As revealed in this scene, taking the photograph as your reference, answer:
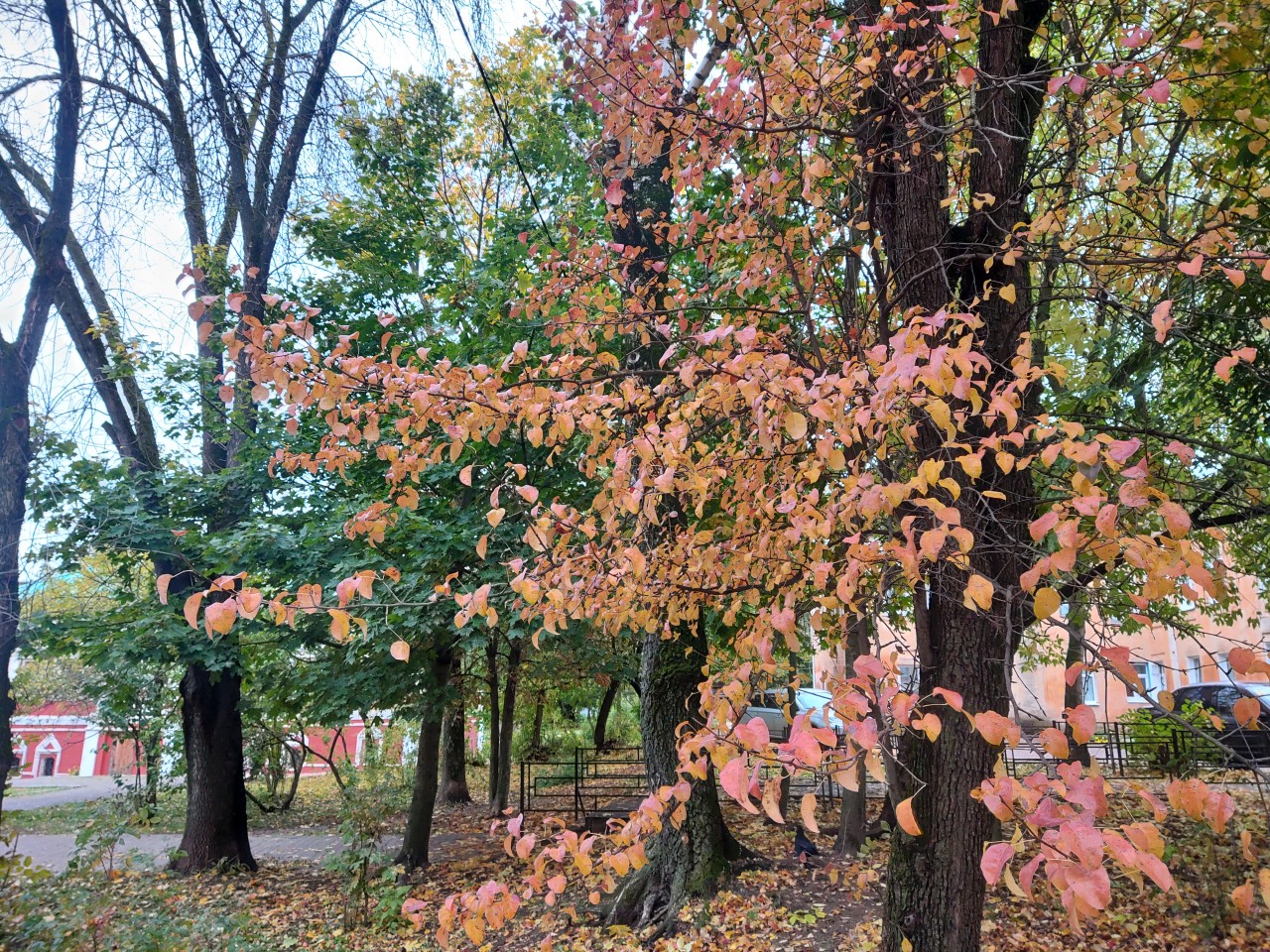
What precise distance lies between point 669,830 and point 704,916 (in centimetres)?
70

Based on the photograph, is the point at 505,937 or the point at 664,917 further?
the point at 505,937

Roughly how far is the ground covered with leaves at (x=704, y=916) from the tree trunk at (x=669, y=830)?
0.71 feet

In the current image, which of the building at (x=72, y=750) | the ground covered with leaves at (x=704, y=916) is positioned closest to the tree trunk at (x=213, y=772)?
the ground covered with leaves at (x=704, y=916)

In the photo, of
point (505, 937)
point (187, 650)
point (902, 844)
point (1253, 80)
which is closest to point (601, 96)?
point (902, 844)

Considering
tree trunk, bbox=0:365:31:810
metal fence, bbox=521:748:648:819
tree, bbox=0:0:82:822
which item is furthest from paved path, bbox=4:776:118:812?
tree, bbox=0:0:82:822

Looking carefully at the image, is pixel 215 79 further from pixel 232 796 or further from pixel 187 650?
pixel 232 796

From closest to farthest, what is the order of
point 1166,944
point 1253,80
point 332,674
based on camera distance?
point 1253,80 → point 1166,944 → point 332,674

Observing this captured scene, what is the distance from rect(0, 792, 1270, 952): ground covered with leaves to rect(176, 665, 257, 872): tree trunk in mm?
958

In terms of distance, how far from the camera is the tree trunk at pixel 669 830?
6223 mm

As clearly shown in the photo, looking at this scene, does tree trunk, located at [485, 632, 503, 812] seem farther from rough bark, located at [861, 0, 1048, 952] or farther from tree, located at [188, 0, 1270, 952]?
rough bark, located at [861, 0, 1048, 952]

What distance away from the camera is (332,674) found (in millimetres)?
8242

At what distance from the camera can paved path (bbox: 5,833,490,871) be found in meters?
10.5

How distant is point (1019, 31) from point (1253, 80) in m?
1.79

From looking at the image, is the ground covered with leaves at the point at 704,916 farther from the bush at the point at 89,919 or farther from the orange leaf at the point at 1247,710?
the orange leaf at the point at 1247,710
